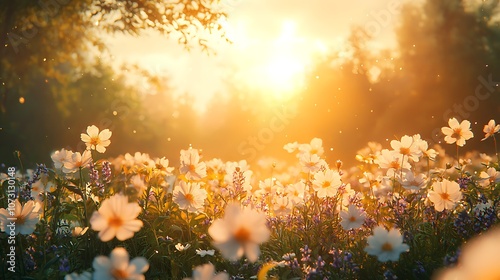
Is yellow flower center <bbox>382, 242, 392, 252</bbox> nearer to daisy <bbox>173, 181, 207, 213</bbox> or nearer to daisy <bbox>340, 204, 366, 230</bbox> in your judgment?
daisy <bbox>340, 204, 366, 230</bbox>

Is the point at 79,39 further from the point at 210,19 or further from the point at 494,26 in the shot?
the point at 494,26

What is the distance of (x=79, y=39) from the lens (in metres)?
17.5

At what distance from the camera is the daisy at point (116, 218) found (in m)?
1.77

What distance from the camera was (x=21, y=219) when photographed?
2604 mm

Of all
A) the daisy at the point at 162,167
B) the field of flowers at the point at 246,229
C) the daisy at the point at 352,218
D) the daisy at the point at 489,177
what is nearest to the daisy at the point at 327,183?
the field of flowers at the point at 246,229

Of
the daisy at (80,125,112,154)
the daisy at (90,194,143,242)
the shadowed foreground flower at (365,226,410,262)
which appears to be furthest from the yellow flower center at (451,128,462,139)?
the daisy at (90,194,143,242)

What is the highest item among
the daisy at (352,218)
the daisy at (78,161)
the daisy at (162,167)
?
the daisy at (162,167)

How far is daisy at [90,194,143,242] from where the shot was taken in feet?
5.81

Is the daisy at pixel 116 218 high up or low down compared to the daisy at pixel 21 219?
down

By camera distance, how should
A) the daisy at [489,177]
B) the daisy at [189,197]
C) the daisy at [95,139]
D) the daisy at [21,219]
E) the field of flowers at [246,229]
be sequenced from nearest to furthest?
the field of flowers at [246,229] < the daisy at [21,219] < the daisy at [189,197] < the daisy at [95,139] < the daisy at [489,177]

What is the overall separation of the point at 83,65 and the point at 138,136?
62.9 ft

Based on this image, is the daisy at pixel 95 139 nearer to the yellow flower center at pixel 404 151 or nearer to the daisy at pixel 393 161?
the daisy at pixel 393 161

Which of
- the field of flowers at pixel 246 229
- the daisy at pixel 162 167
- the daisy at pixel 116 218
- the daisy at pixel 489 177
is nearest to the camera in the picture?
the daisy at pixel 116 218

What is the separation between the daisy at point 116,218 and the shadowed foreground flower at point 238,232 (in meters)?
0.38
